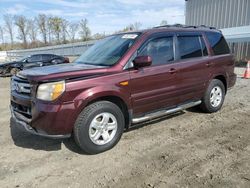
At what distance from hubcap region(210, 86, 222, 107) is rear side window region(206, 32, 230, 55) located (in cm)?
84

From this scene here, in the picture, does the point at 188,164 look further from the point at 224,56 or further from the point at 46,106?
the point at 224,56

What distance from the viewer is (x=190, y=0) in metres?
28.1

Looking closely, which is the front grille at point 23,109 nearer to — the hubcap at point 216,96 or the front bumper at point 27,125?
the front bumper at point 27,125

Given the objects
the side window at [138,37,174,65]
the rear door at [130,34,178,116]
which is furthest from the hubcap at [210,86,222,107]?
the side window at [138,37,174,65]

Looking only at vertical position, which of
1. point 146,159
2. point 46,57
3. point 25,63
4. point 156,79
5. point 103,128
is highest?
point 156,79

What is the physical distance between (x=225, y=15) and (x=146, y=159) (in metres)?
22.5

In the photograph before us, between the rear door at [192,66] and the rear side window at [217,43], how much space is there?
0.31 metres

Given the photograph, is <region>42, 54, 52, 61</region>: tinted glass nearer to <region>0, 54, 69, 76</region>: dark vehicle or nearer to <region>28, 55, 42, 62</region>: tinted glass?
<region>0, 54, 69, 76</region>: dark vehicle

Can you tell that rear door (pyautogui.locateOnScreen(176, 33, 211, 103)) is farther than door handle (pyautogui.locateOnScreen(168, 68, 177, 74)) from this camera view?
Yes

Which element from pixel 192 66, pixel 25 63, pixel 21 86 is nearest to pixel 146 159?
pixel 21 86

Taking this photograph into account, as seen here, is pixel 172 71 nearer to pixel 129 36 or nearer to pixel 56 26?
pixel 129 36

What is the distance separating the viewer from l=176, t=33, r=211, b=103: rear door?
17.7ft

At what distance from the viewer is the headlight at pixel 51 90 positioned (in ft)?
12.7

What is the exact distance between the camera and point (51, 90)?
3.89 m
